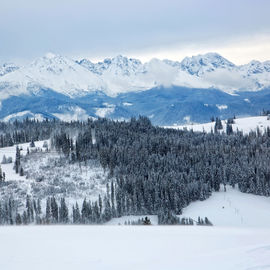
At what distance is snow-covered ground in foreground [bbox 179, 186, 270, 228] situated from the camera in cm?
9906

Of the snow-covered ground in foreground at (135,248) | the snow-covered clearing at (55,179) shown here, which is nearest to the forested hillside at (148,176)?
the snow-covered clearing at (55,179)

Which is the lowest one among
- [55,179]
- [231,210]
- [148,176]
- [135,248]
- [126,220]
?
[231,210]

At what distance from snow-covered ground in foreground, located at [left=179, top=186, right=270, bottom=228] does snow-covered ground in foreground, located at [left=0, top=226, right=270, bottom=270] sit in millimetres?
75403

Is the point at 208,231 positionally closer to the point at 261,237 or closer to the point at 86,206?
the point at 261,237

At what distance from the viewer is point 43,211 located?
104 metres

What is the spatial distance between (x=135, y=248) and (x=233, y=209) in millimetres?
93635

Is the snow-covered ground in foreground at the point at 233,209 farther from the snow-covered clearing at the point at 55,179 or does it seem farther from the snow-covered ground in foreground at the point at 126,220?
the snow-covered clearing at the point at 55,179

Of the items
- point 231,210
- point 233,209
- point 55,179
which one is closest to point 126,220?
point 231,210

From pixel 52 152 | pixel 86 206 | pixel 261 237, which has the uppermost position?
pixel 52 152

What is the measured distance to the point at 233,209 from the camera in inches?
4269

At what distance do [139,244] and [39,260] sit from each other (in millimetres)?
6182

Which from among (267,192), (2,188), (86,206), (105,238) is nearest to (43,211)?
(86,206)

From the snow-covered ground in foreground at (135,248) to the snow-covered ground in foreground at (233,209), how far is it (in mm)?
75403

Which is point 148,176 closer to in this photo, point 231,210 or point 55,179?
point 55,179
